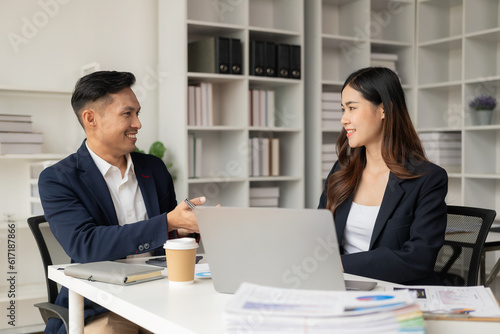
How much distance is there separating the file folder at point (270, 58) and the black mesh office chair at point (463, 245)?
2.04 m

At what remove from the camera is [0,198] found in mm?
3426

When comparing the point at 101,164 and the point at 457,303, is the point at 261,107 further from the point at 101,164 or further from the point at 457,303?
the point at 457,303

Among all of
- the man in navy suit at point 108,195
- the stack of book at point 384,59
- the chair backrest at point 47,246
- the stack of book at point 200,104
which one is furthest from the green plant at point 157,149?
the stack of book at point 384,59

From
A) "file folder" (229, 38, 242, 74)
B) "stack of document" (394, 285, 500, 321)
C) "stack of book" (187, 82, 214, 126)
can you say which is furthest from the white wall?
"stack of document" (394, 285, 500, 321)

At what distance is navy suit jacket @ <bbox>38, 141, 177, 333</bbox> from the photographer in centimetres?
185

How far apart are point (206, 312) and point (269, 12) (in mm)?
3389

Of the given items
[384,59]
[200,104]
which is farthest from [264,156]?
[384,59]

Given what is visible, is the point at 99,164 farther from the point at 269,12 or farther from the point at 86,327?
the point at 269,12

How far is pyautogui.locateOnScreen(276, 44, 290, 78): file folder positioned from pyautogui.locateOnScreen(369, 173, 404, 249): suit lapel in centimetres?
207

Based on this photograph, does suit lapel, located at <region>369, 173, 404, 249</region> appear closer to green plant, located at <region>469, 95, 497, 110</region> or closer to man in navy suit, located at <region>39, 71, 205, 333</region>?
man in navy suit, located at <region>39, 71, 205, 333</region>

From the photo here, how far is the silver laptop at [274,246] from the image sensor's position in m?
1.25

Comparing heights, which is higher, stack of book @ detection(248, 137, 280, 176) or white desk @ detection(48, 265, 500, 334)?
stack of book @ detection(248, 137, 280, 176)

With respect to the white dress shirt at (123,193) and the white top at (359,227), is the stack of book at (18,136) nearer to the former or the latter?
the white dress shirt at (123,193)

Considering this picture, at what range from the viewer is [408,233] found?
2.02m
